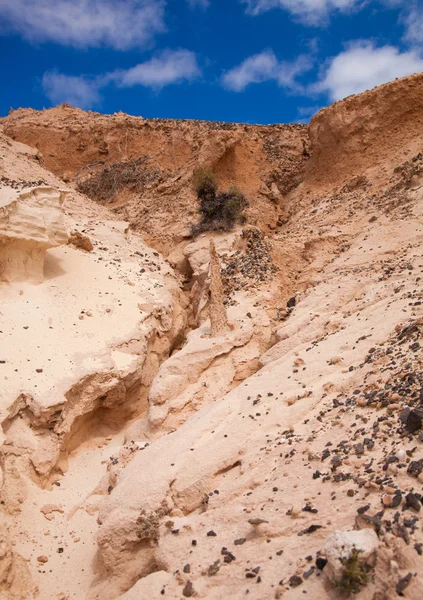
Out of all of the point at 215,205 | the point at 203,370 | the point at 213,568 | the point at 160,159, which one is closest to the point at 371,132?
the point at 215,205

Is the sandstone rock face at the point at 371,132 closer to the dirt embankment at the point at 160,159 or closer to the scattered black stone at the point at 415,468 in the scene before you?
the dirt embankment at the point at 160,159

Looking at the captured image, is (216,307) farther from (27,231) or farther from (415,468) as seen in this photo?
(415,468)

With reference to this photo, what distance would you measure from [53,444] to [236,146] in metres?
12.2

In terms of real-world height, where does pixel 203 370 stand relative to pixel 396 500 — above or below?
above

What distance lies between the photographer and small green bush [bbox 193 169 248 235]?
573 inches

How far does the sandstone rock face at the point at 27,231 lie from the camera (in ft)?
32.3

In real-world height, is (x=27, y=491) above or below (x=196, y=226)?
below

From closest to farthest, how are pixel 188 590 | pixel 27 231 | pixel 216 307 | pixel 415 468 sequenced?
pixel 415 468
pixel 188 590
pixel 216 307
pixel 27 231

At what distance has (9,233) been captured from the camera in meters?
9.75

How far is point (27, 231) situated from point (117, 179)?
31.8ft

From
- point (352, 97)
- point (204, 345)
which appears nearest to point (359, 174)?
point (352, 97)

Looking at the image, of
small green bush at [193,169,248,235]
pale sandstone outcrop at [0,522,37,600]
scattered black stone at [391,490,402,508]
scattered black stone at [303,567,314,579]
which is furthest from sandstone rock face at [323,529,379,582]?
small green bush at [193,169,248,235]

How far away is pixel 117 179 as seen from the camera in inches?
752

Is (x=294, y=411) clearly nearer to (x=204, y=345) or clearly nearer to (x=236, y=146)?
(x=204, y=345)
